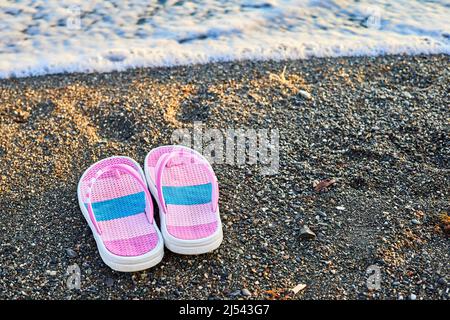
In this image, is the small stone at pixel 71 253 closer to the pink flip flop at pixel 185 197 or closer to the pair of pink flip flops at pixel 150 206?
the pair of pink flip flops at pixel 150 206

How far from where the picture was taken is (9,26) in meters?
4.06

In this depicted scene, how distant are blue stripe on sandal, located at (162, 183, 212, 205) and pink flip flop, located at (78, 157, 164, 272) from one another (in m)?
0.09

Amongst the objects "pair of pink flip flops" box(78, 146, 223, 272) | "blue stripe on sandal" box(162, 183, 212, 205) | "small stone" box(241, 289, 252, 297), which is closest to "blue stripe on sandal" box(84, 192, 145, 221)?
"pair of pink flip flops" box(78, 146, 223, 272)

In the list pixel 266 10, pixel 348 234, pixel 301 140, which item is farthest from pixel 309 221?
pixel 266 10

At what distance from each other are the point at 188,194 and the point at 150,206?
182 mm

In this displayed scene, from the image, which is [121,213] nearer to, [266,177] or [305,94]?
[266,177]

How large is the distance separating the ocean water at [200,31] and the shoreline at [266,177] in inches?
6.0

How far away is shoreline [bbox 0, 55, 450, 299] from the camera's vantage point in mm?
2195

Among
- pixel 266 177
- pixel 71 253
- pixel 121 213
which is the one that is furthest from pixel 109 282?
pixel 266 177

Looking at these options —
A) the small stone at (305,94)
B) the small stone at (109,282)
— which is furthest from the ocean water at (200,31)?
the small stone at (109,282)

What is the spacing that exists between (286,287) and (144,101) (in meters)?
1.33

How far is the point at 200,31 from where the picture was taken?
155 inches

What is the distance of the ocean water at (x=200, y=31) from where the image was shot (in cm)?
361

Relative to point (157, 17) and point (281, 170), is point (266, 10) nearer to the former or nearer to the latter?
point (157, 17)
